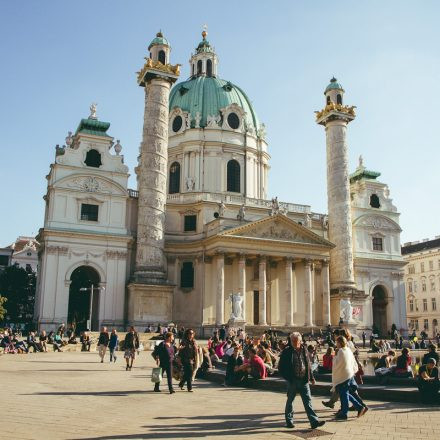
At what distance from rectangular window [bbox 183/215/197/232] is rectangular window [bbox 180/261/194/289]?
324cm

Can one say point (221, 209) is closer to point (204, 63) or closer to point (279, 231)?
point (279, 231)

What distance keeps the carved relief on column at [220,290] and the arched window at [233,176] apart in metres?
11.2

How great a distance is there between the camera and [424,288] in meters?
72.0

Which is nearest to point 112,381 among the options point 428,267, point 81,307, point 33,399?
point 33,399

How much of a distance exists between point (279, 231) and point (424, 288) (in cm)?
3570

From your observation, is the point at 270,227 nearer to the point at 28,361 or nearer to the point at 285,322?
the point at 285,322

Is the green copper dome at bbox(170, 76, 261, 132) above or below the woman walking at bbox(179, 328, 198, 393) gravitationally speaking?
above

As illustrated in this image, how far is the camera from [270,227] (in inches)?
1790

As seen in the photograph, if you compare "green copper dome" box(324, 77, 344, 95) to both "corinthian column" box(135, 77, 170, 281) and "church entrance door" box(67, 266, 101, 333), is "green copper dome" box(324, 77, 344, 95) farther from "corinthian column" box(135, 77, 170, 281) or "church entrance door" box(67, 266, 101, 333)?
"church entrance door" box(67, 266, 101, 333)

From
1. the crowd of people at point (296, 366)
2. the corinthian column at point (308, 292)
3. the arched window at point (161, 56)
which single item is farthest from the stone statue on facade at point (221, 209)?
the crowd of people at point (296, 366)

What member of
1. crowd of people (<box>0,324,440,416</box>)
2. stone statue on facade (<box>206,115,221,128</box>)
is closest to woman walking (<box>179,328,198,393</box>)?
crowd of people (<box>0,324,440,416</box>)

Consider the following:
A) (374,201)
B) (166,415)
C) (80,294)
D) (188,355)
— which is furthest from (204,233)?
(166,415)

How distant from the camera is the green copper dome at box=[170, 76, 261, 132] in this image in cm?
5547

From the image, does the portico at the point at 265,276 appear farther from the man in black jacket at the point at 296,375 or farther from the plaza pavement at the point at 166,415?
the man in black jacket at the point at 296,375
